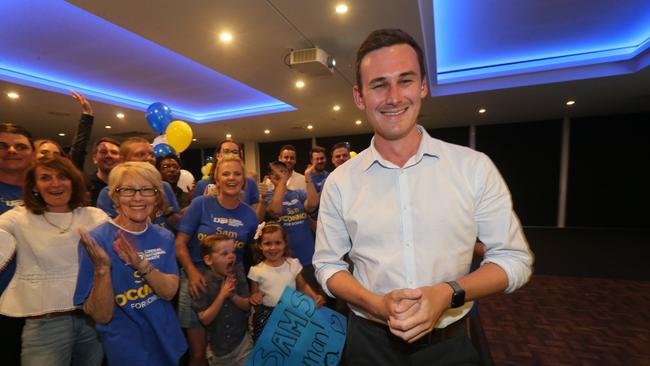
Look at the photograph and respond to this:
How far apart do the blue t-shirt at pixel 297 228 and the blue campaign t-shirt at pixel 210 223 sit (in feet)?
2.26

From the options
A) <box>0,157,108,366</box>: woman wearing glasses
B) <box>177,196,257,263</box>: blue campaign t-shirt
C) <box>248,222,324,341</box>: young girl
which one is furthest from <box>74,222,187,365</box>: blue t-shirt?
<box>248,222,324,341</box>: young girl

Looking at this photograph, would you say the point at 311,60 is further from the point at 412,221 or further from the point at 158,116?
the point at 412,221

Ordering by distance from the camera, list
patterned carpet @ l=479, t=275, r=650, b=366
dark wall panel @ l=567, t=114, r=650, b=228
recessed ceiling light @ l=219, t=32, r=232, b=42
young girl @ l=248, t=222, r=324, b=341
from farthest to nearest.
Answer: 1. dark wall panel @ l=567, t=114, r=650, b=228
2. recessed ceiling light @ l=219, t=32, r=232, b=42
3. patterned carpet @ l=479, t=275, r=650, b=366
4. young girl @ l=248, t=222, r=324, b=341

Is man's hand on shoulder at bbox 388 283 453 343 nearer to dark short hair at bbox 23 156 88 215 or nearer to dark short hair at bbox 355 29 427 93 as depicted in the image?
dark short hair at bbox 355 29 427 93

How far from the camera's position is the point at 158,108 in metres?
4.36

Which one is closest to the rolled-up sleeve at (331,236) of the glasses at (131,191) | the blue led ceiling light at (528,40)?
the glasses at (131,191)

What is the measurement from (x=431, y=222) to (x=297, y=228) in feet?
6.71

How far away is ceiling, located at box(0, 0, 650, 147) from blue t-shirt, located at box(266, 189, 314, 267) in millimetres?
1916

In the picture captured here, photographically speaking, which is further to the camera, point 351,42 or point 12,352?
point 351,42

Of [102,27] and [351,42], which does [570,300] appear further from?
[102,27]

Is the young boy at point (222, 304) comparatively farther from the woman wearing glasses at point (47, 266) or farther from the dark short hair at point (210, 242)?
the woman wearing glasses at point (47, 266)

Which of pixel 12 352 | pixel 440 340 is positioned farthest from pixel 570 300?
pixel 12 352

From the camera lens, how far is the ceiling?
9.76ft

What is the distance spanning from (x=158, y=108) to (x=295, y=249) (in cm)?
315
